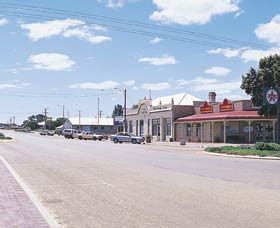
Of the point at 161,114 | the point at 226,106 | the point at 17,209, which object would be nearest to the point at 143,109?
the point at 161,114

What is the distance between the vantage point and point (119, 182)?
53.8 feet

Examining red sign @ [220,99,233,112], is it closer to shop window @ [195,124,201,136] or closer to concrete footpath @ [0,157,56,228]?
shop window @ [195,124,201,136]

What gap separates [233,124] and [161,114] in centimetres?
1713

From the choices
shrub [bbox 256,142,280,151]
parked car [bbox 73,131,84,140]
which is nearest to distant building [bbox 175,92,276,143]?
shrub [bbox 256,142,280,151]

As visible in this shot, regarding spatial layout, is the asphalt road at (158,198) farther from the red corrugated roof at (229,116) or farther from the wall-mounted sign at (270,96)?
the red corrugated roof at (229,116)

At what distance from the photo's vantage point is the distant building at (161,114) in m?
74.9

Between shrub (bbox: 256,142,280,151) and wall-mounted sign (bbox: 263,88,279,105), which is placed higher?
wall-mounted sign (bbox: 263,88,279,105)

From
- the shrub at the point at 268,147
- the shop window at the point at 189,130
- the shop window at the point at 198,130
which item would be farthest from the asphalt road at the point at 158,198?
the shop window at the point at 189,130

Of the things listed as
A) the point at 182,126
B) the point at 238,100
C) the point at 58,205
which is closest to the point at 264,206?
the point at 58,205

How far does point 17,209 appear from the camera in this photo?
11086 mm

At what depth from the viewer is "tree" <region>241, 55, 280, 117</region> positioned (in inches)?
2212

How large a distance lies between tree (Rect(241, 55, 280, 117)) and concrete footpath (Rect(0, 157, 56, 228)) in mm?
44383

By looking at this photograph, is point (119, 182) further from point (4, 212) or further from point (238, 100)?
point (238, 100)

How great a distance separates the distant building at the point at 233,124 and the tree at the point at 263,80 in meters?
2.03
